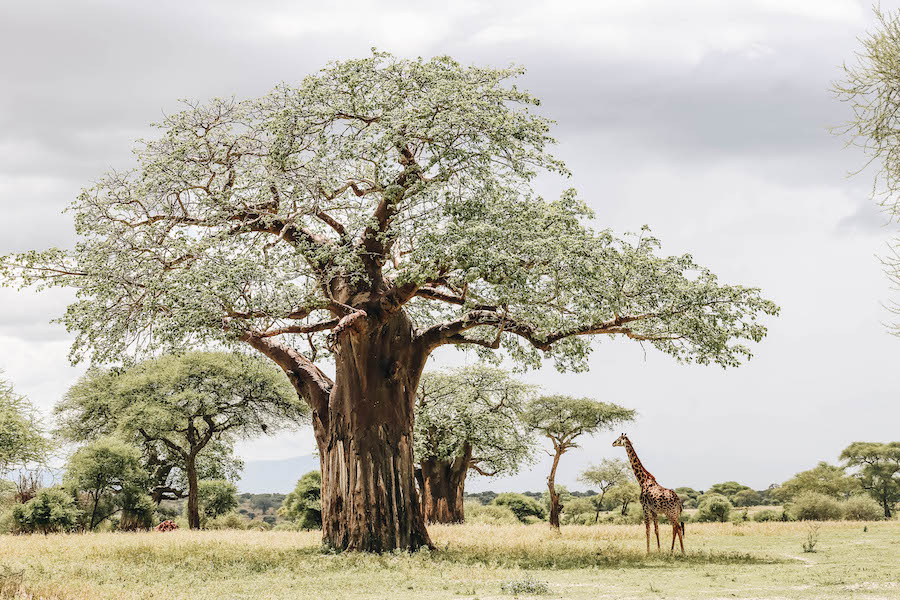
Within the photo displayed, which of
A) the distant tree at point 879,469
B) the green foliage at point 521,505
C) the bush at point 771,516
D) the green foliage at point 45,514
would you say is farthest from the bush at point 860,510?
the green foliage at point 45,514

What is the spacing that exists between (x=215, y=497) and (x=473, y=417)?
15.7 metres

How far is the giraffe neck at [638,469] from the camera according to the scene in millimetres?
17406

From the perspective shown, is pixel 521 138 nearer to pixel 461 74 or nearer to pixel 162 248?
pixel 461 74

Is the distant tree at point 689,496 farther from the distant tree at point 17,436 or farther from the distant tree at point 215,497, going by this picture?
the distant tree at point 17,436

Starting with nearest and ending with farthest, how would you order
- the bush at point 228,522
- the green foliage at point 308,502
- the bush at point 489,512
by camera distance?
the green foliage at point 308,502 → the bush at point 228,522 → the bush at point 489,512

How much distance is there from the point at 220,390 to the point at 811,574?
85.7ft

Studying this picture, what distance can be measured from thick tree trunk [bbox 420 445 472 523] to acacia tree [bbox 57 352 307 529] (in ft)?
20.9

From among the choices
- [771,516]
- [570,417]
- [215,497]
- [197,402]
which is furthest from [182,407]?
[771,516]

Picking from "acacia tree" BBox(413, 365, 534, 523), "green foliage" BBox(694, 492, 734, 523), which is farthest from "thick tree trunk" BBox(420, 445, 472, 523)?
"green foliage" BBox(694, 492, 734, 523)

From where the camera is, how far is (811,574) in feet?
43.2

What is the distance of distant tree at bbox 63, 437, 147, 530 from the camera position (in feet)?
98.1

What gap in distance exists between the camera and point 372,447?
17531mm

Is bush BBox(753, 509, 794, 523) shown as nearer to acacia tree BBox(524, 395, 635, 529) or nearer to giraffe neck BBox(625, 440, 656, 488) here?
acacia tree BBox(524, 395, 635, 529)

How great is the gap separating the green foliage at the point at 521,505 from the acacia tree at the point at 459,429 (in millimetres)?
18427
